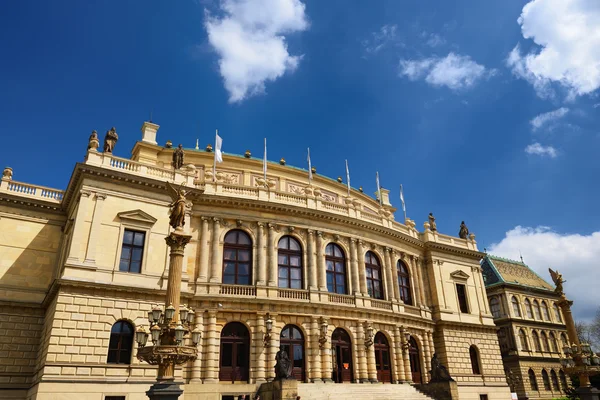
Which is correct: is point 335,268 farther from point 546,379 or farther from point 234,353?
point 546,379

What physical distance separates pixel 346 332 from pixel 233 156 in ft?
57.4

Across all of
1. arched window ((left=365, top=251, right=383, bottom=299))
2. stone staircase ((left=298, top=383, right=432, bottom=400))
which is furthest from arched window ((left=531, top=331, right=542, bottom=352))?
arched window ((left=365, top=251, right=383, bottom=299))

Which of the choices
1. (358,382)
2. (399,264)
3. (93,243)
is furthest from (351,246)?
(93,243)

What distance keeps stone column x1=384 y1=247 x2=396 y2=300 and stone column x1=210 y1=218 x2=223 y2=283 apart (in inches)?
525

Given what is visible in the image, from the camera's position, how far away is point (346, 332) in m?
31.3

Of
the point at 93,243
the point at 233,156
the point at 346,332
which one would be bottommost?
the point at 346,332

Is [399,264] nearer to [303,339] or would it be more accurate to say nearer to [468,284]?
[468,284]

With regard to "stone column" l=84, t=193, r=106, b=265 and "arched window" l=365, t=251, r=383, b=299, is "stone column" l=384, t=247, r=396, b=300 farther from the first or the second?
"stone column" l=84, t=193, r=106, b=265

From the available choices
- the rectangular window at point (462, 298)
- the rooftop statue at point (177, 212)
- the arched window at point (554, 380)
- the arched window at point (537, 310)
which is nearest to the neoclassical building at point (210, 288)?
the rectangular window at point (462, 298)

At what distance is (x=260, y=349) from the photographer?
2761cm

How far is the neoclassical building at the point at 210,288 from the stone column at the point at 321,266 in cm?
8

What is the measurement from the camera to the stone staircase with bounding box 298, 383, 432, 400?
1040 inches

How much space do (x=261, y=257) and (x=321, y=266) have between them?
14.7ft

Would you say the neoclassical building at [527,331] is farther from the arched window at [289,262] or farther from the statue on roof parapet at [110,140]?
the statue on roof parapet at [110,140]
